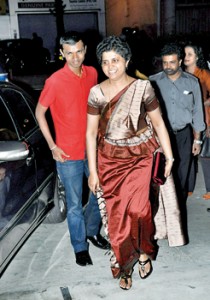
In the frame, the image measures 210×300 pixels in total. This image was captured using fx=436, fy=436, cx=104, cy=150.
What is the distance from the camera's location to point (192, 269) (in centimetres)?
351

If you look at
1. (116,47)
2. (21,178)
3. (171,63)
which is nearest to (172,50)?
(171,63)

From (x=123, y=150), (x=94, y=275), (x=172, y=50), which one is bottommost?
(x=94, y=275)

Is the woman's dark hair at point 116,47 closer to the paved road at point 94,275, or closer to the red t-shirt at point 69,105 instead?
the red t-shirt at point 69,105

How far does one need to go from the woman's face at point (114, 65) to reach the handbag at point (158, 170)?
670 millimetres

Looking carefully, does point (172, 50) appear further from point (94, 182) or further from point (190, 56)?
point (94, 182)

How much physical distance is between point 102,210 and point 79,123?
0.70 m

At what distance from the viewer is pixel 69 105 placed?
336 cm

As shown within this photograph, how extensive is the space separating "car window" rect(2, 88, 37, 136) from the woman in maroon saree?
0.93 meters

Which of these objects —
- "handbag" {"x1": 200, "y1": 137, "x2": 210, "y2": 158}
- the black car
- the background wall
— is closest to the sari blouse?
the black car

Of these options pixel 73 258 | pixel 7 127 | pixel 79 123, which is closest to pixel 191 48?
pixel 79 123

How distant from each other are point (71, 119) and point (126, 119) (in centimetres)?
55

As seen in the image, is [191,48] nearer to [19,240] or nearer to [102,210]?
[102,210]

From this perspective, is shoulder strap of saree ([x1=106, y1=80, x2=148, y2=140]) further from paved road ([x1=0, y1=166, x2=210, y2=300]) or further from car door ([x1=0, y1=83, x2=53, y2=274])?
paved road ([x1=0, y1=166, x2=210, y2=300])

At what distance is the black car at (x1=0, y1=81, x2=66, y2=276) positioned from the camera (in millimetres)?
3043
